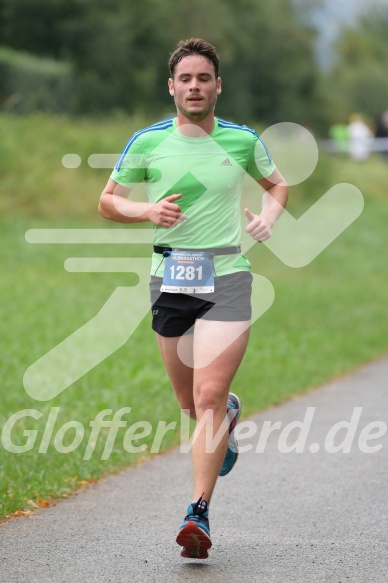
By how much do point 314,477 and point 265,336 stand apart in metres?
7.24

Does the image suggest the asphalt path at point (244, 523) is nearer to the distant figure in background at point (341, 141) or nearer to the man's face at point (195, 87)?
the man's face at point (195, 87)

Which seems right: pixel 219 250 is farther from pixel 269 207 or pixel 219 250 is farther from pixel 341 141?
pixel 341 141

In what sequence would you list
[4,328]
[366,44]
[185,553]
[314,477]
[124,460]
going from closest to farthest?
[185,553], [314,477], [124,460], [4,328], [366,44]

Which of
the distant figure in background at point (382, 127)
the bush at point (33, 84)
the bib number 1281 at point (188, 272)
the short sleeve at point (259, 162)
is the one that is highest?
the distant figure in background at point (382, 127)

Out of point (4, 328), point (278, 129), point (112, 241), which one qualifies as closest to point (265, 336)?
point (4, 328)

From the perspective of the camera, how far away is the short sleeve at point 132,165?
19.7ft

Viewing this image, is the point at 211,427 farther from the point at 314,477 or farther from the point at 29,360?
the point at 29,360

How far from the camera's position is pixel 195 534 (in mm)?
5516

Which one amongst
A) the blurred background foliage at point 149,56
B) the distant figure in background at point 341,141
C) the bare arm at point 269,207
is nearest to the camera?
the bare arm at point 269,207

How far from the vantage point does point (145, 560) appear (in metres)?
5.65

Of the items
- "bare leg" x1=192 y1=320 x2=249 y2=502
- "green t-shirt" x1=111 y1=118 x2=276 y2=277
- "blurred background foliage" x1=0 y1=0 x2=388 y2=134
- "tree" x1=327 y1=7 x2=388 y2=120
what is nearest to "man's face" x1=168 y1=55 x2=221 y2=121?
"green t-shirt" x1=111 y1=118 x2=276 y2=277

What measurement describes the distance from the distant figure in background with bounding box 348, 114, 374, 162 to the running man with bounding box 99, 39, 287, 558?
33.4m

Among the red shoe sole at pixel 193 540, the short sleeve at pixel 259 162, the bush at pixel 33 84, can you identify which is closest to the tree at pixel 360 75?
the bush at pixel 33 84

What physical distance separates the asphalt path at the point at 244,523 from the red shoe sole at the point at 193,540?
2.7 inches
